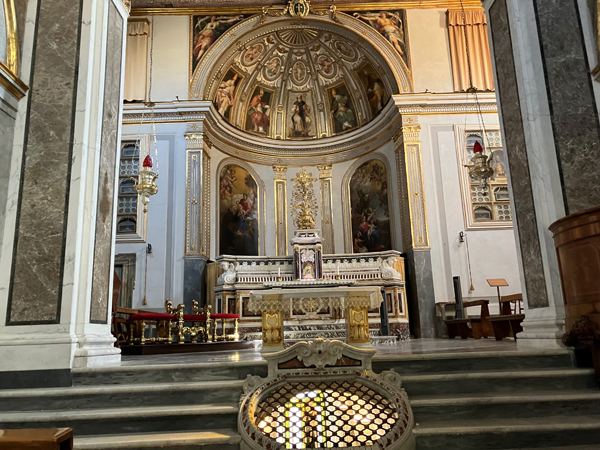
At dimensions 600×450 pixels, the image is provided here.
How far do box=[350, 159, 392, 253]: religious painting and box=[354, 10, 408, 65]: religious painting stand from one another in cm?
307

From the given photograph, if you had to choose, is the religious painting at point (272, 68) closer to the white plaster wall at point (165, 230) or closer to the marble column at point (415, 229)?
the white plaster wall at point (165, 230)

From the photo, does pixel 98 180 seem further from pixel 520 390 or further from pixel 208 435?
pixel 520 390

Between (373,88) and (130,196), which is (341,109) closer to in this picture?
(373,88)

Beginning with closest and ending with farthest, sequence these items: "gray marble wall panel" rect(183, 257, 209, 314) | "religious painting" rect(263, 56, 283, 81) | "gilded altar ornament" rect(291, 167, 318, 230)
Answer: "gray marble wall panel" rect(183, 257, 209, 314) < "gilded altar ornament" rect(291, 167, 318, 230) < "religious painting" rect(263, 56, 283, 81)

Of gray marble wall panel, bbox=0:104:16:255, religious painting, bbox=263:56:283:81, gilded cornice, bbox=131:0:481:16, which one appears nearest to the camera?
gray marble wall panel, bbox=0:104:16:255

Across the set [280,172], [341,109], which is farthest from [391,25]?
[280,172]

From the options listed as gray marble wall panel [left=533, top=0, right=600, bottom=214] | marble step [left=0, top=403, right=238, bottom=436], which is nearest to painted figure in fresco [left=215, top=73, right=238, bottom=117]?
gray marble wall panel [left=533, top=0, right=600, bottom=214]

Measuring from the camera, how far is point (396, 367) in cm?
431

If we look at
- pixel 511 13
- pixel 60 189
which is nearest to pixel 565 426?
pixel 511 13

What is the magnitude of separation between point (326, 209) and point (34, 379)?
10.7 metres

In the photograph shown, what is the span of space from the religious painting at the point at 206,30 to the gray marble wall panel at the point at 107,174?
7.50m

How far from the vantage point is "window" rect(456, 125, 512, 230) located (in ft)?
39.2

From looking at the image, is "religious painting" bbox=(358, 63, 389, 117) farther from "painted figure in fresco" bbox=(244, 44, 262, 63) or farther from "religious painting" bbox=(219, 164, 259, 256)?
"religious painting" bbox=(219, 164, 259, 256)

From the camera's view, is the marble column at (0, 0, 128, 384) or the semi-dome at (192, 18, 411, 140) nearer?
the marble column at (0, 0, 128, 384)
